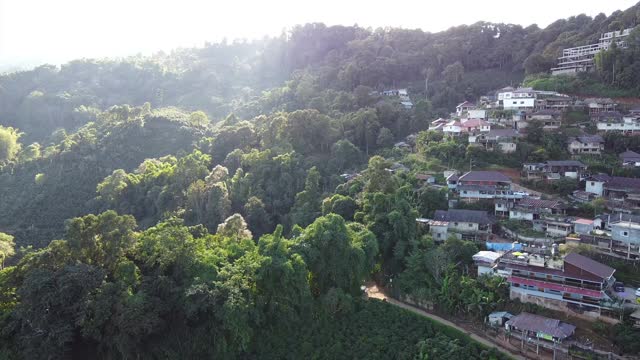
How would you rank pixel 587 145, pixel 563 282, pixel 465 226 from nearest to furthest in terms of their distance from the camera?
1. pixel 563 282
2. pixel 465 226
3. pixel 587 145

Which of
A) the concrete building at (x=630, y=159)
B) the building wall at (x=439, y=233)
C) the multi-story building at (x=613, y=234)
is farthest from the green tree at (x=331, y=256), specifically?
the concrete building at (x=630, y=159)

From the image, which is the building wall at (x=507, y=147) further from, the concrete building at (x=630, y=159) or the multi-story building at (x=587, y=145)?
the concrete building at (x=630, y=159)

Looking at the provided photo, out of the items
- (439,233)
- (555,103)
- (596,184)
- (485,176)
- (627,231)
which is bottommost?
(439,233)

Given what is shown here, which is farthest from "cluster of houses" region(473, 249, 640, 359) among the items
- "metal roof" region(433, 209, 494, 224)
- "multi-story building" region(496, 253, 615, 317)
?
"metal roof" region(433, 209, 494, 224)

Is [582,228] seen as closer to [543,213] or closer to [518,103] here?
[543,213]

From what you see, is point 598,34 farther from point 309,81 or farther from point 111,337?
point 111,337

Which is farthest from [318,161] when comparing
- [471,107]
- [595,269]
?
[595,269]

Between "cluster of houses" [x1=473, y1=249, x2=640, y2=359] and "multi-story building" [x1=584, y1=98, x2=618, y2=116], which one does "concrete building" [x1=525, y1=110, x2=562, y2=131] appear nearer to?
"multi-story building" [x1=584, y1=98, x2=618, y2=116]

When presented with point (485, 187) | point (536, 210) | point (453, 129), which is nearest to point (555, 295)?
point (536, 210)
